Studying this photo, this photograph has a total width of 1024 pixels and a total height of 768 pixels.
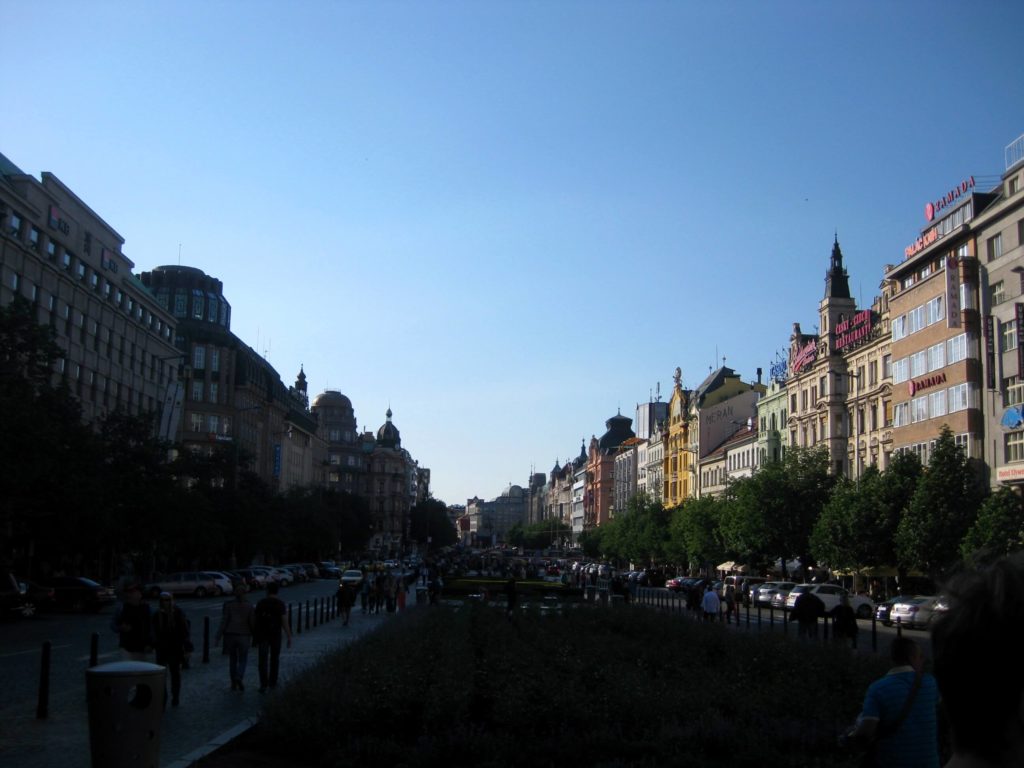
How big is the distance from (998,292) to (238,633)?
151ft

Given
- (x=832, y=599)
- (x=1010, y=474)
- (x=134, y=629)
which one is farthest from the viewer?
(x=832, y=599)

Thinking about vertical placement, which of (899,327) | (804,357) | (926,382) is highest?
(804,357)

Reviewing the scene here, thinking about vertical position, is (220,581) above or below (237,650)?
below

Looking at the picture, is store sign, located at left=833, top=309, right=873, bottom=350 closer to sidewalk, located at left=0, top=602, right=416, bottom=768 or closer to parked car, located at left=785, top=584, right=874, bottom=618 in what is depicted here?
parked car, located at left=785, top=584, right=874, bottom=618

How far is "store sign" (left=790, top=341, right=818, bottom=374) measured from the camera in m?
80.5

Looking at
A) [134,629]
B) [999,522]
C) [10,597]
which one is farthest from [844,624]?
[10,597]

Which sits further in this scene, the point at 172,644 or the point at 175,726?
the point at 172,644

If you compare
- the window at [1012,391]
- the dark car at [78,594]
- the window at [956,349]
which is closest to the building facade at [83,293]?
the dark car at [78,594]

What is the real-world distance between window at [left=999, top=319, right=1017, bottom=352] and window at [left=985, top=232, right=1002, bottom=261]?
4028 mm

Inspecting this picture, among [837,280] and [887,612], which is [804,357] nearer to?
[837,280]

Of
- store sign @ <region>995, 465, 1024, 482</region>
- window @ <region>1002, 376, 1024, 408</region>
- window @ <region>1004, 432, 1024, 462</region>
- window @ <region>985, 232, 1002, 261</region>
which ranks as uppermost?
window @ <region>985, 232, 1002, 261</region>

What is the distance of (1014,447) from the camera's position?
166 feet

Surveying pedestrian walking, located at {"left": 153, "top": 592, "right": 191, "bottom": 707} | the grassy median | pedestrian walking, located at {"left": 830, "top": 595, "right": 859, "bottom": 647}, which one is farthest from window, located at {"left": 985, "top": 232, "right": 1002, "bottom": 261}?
pedestrian walking, located at {"left": 153, "top": 592, "right": 191, "bottom": 707}

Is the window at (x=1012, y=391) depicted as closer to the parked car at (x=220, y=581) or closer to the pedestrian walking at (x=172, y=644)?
the parked car at (x=220, y=581)
